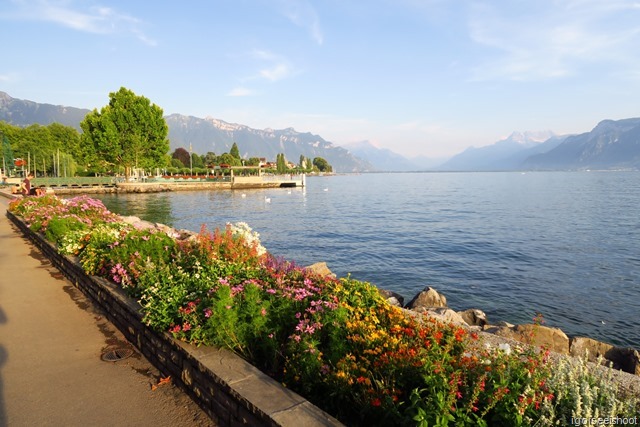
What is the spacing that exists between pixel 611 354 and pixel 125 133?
70825 mm

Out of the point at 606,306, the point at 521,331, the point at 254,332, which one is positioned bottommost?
the point at 606,306

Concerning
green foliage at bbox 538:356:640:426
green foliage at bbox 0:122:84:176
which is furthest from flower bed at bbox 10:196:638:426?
green foliage at bbox 0:122:84:176

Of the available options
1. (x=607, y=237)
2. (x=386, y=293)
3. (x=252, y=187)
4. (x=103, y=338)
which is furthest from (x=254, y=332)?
(x=252, y=187)

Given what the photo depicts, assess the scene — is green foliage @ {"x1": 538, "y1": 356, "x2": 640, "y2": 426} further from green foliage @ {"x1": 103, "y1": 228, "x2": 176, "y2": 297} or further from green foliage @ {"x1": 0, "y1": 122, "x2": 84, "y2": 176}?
green foliage @ {"x1": 0, "y1": 122, "x2": 84, "y2": 176}

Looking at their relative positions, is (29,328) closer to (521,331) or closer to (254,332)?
(254,332)

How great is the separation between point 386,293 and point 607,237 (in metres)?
22.0

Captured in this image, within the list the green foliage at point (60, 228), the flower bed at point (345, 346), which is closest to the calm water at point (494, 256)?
the flower bed at point (345, 346)

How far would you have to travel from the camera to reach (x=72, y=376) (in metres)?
4.73

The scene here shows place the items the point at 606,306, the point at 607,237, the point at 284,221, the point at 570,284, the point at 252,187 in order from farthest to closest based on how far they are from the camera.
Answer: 1. the point at 252,187
2. the point at 284,221
3. the point at 607,237
4. the point at 570,284
5. the point at 606,306

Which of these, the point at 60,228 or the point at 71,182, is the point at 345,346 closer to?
the point at 60,228

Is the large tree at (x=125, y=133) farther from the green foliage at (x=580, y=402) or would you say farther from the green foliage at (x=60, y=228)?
the green foliage at (x=580, y=402)

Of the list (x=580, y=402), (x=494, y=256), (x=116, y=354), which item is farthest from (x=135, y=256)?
(x=494, y=256)

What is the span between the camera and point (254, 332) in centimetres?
440

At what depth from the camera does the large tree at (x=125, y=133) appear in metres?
62.2
